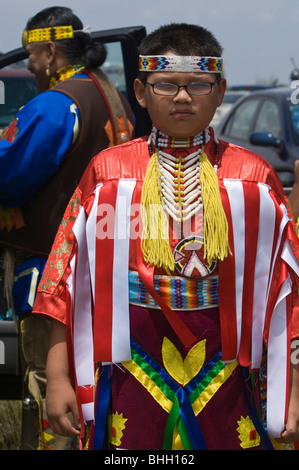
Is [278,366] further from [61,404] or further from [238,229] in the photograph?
[61,404]

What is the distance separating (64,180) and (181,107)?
3.86ft

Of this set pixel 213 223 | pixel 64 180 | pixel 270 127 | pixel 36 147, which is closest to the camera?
pixel 213 223

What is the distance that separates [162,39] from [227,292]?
71 centimetres

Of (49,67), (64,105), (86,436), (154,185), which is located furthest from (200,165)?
(49,67)

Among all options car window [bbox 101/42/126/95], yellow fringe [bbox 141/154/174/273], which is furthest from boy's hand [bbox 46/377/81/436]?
car window [bbox 101/42/126/95]

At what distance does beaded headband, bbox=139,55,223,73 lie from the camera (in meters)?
2.14

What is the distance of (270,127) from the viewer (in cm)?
765

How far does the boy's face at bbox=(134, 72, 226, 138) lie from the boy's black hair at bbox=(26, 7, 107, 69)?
4.41 ft

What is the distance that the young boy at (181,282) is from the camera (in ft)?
6.98

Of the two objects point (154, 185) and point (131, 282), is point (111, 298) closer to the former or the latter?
point (131, 282)

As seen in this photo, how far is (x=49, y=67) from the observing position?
3.43 meters

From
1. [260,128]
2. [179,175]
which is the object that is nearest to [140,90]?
[179,175]

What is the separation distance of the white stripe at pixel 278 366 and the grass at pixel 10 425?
5.94ft

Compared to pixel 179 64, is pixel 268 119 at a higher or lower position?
lower
